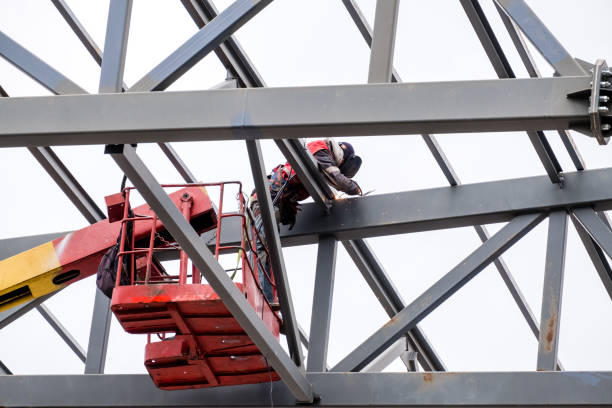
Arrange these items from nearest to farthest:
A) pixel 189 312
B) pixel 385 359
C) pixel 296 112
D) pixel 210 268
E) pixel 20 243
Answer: pixel 296 112 → pixel 210 268 → pixel 189 312 → pixel 20 243 → pixel 385 359

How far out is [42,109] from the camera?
7473 mm

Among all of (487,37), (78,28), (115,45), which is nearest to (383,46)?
(115,45)

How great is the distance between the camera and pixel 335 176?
1139cm

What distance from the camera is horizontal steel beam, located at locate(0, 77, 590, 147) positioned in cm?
707

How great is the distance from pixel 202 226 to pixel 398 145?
3.36 metres

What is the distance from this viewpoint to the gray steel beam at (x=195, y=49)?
294 inches

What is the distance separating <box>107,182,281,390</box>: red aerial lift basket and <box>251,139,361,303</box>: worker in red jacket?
70 cm

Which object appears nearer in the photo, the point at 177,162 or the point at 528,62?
the point at 528,62

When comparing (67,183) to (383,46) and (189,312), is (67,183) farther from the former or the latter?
(383,46)

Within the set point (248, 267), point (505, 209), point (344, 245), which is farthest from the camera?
point (344, 245)

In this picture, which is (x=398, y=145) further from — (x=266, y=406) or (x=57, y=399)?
(x=57, y=399)

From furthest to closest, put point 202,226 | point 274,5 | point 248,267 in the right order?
point 274,5 → point 202,226 → point 248,267

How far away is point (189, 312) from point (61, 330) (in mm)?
5683

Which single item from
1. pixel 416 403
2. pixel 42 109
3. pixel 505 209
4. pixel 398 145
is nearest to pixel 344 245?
pixel 398 145
